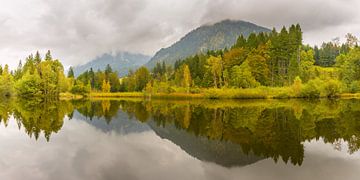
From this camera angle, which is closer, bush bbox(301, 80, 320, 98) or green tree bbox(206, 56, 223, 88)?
bush bbox(301, 80, 320, 98)

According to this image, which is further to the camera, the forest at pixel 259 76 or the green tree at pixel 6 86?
the green tree at pixel 6 86

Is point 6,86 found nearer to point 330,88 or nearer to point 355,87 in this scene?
point 330,88

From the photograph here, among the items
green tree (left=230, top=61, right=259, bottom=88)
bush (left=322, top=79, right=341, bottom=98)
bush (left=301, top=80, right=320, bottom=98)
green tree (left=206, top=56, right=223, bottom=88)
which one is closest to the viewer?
bush (left=301, top=80, right=320, bottom=98)

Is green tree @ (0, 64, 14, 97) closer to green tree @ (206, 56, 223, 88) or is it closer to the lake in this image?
green tree @ (206, 56, 223, 88)

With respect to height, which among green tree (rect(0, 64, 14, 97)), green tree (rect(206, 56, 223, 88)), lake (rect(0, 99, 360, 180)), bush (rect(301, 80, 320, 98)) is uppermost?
green tree (rect(206, 56, 223, 88))

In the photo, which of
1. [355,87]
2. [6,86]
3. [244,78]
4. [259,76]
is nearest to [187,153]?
[244,78]

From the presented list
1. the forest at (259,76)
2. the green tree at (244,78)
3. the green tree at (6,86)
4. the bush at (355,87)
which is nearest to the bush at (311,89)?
the forest at (259,76)

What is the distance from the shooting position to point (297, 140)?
61.6 ft

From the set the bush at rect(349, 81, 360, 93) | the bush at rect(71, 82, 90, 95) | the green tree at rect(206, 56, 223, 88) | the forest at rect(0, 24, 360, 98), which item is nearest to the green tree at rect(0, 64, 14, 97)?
the forest at rect(0, 24, 360, 98)

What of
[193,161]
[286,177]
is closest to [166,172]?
[193,161]

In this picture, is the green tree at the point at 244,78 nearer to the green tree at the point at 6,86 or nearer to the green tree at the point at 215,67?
the green tree at the point at 215,67

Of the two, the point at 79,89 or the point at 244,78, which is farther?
the point at 79,89

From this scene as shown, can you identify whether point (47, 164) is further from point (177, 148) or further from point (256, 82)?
point (256, 82)

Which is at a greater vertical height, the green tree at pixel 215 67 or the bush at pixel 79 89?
the green tree at pixel 215 67
